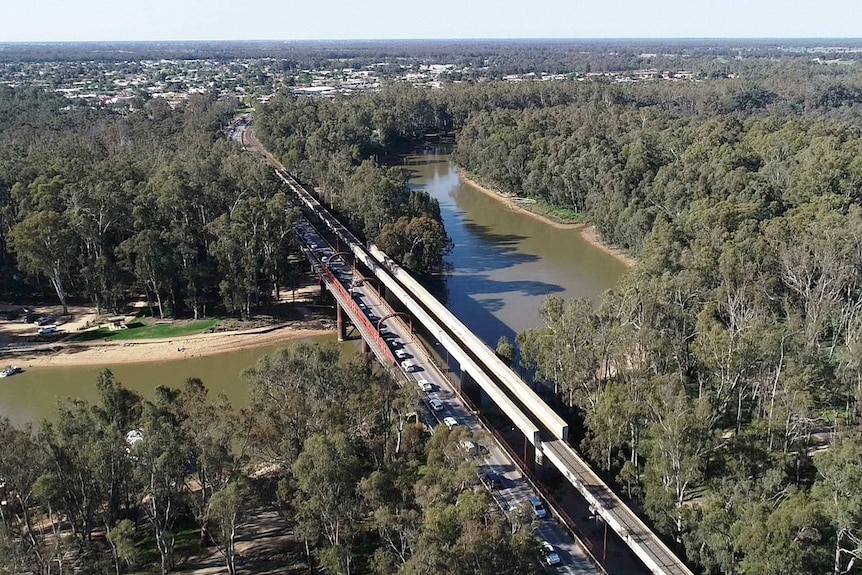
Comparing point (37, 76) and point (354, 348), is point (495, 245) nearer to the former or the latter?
point (354, 348)

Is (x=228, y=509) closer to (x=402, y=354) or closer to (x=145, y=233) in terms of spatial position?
(x=402, y=354)

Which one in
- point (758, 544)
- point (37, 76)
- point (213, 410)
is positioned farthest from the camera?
point (37, 76)

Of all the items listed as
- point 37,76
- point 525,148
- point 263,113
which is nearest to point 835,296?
point 525,148

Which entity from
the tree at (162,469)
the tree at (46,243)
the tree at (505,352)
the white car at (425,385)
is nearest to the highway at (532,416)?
the tree at (505,352)

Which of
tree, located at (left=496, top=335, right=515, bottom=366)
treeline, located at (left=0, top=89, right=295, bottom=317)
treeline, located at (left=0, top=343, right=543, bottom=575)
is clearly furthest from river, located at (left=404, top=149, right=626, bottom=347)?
treeline, located at (left=0, top=343, right=543, bottom=575)

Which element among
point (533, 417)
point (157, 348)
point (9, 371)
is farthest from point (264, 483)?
point (9, 371)

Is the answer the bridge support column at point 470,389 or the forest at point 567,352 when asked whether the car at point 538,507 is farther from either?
the bridge support column at point 470,389

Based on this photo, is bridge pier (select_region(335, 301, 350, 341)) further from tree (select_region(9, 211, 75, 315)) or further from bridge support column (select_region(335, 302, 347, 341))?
tree (select_region(9, 211, 75, 315))
